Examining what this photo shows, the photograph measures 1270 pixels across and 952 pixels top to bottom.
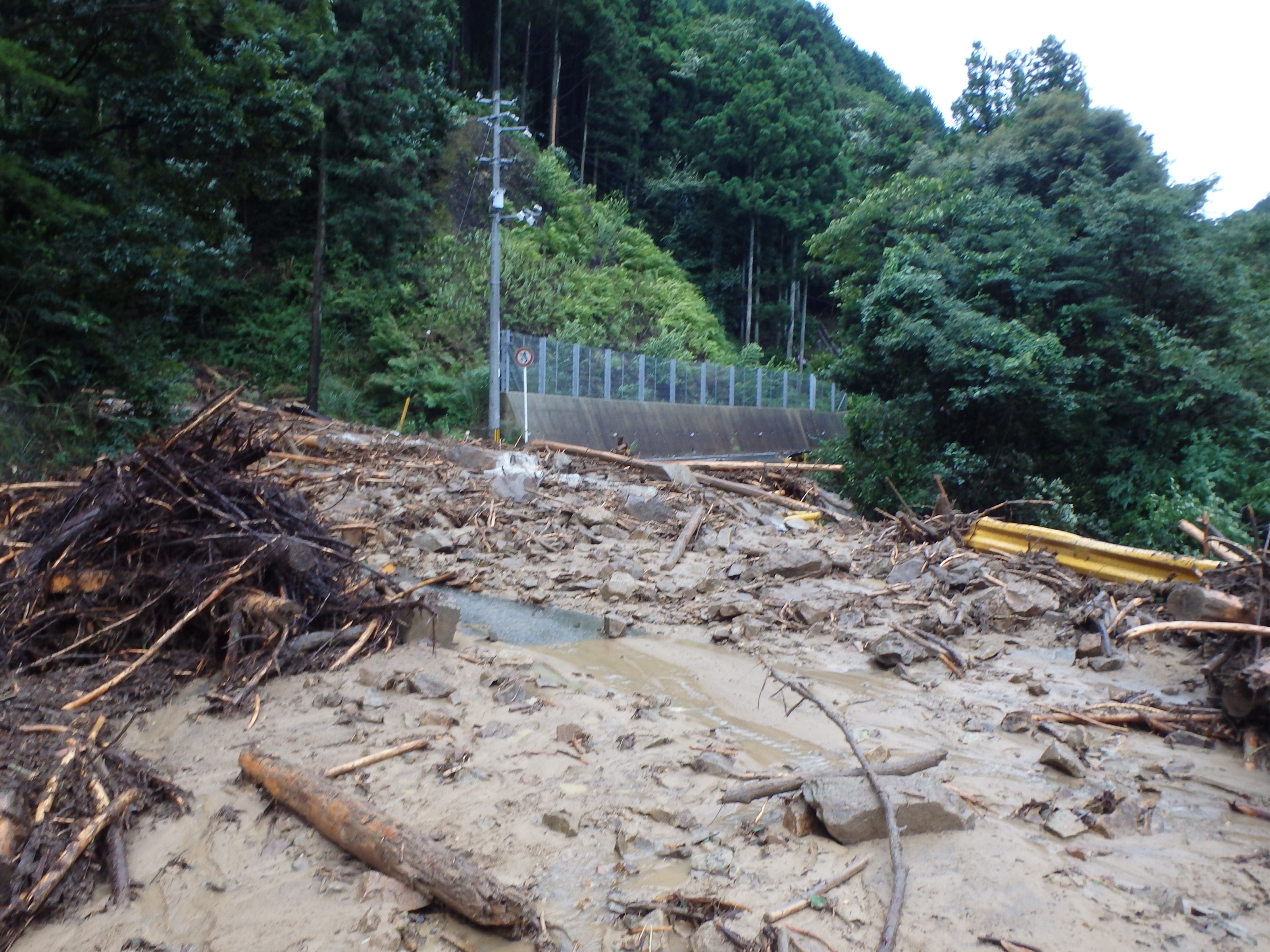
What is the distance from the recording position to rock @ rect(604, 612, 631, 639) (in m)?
6.70

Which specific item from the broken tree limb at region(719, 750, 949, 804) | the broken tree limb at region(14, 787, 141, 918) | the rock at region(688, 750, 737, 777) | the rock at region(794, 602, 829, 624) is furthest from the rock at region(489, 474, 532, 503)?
the broken tree limb at region(14, 787, 141, 918)

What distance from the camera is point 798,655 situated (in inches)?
249

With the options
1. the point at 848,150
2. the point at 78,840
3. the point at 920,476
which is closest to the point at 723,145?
the point at 848,150

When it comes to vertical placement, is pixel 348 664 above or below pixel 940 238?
below

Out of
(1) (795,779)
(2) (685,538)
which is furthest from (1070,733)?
(2) (685,538)

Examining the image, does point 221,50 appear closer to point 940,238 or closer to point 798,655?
point 798,655

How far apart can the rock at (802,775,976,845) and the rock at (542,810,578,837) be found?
952mm

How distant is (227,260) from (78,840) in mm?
13516

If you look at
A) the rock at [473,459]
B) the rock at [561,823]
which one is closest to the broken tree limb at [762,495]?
the rock at [473,459]

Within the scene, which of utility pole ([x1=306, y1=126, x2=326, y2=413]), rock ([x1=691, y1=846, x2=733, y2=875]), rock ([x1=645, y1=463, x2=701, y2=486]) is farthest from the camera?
utility pole ([x1=306, y1=126, x2=326, y2=413])

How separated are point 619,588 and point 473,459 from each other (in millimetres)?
6190

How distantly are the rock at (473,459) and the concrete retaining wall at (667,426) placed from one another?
6135 mm

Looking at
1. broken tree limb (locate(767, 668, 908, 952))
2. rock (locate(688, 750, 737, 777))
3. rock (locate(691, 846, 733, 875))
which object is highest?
broken tree limb (locate(767, 668, 908, 952))

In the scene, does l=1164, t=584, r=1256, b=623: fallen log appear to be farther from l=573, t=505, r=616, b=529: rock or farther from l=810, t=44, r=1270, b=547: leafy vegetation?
l=810, t=44, r=1270, b=547: leafy vegetation
